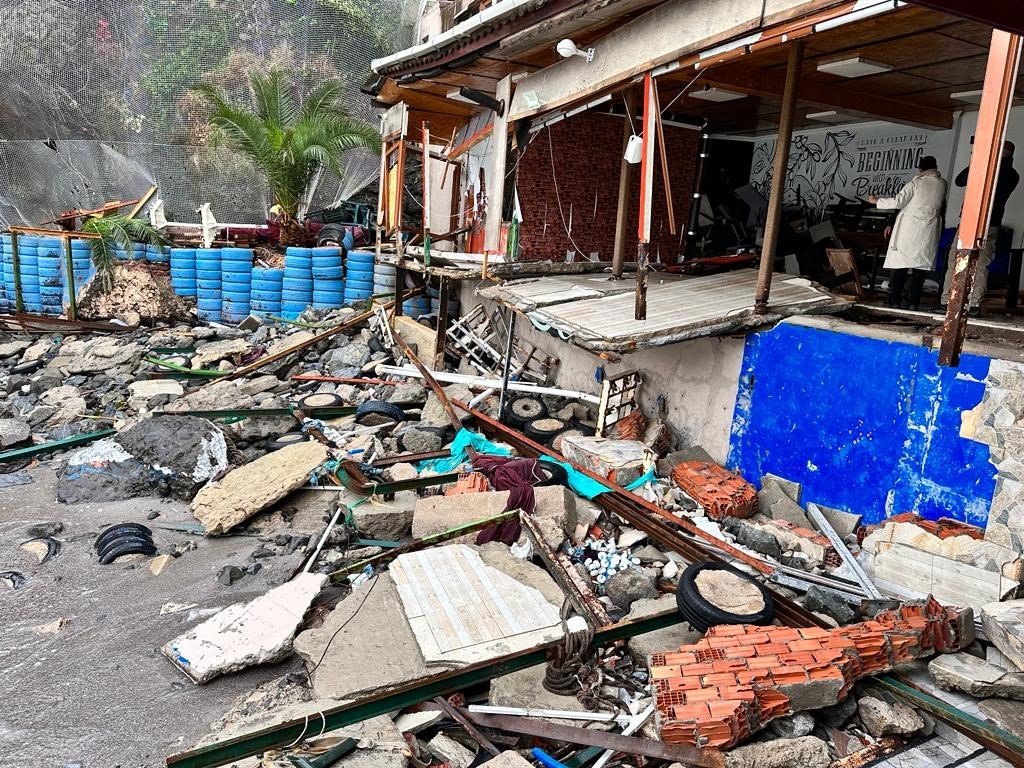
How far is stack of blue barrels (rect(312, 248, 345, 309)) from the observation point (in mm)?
16156

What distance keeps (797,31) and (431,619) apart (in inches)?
213

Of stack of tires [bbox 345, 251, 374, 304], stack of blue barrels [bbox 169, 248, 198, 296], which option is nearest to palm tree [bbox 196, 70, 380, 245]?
stack of blue barrels [bbox 169, 248, 198, 296]

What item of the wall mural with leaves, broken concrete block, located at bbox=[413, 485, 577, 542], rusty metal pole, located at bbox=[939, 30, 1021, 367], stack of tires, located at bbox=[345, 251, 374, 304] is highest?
the wall mural with leaves

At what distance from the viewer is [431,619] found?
503cm

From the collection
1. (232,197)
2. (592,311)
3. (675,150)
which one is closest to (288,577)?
(592,311)

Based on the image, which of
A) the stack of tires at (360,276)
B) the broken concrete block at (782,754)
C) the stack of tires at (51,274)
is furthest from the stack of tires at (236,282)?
the broken concrete block at (782,754)

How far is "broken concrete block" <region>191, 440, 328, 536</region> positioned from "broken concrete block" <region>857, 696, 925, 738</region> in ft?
19.2

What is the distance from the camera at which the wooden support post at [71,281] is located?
1675cm

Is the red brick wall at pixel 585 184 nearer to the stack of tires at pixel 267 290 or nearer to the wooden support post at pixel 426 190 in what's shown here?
the wooden support post at pixel 426 190

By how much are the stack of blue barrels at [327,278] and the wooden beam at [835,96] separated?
10.1 metres

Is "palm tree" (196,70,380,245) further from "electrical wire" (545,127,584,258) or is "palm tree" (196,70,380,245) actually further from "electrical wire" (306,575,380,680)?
"electrical wire" (306,575,380,680)

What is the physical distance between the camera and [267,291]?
1658 centimetres

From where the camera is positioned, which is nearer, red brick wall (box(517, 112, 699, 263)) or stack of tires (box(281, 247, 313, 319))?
red brick wall (box(517, 112, 699, 263))

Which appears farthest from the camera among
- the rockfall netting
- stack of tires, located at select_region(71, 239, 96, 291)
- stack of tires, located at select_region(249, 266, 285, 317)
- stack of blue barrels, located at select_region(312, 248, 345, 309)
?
the rockfall netting
